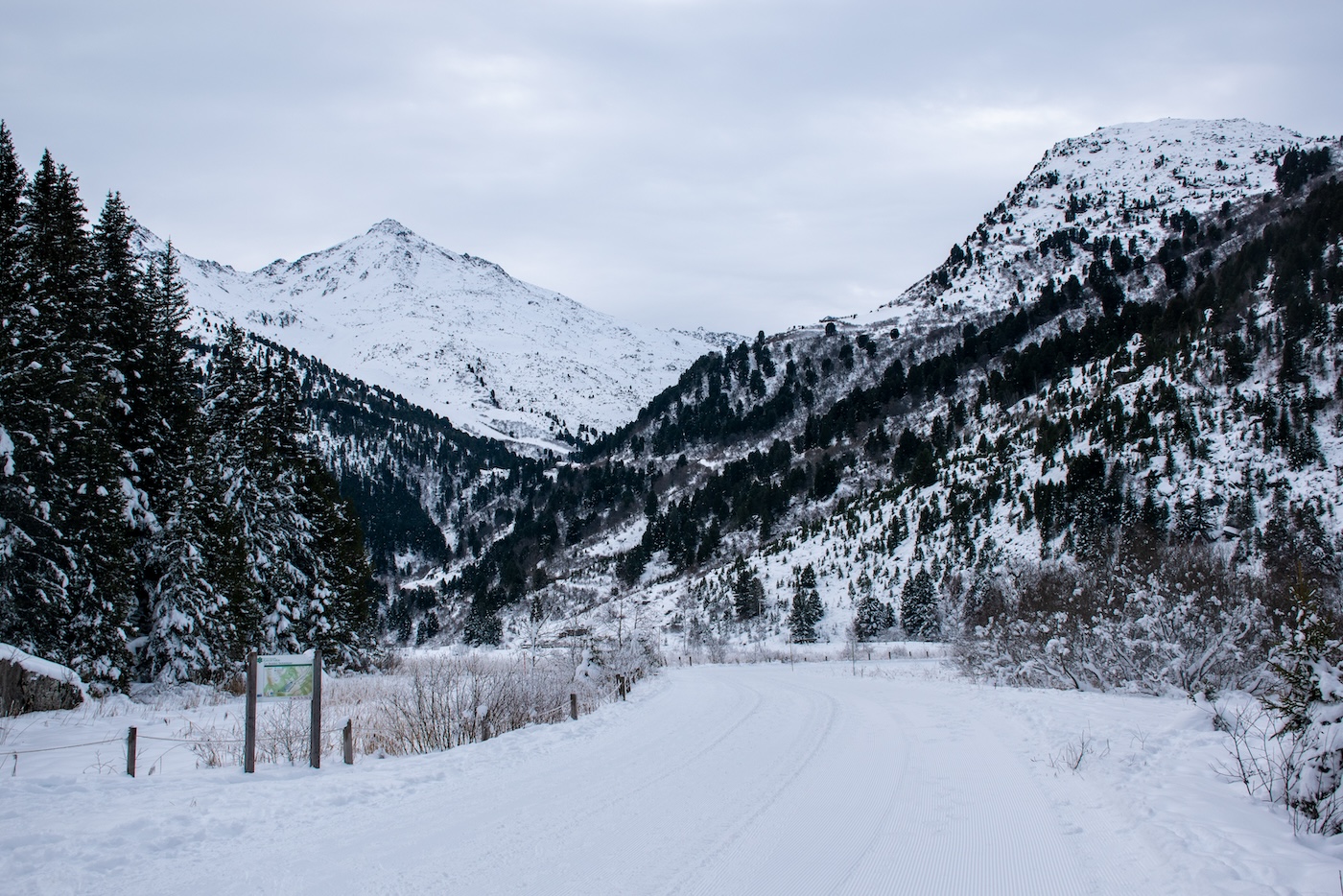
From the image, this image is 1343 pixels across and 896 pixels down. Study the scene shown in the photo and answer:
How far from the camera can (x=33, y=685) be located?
14.3 metres

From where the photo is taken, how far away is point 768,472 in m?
123

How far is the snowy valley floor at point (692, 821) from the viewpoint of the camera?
219 inches

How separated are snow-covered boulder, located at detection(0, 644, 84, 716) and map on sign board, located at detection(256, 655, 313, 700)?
7.08 meters

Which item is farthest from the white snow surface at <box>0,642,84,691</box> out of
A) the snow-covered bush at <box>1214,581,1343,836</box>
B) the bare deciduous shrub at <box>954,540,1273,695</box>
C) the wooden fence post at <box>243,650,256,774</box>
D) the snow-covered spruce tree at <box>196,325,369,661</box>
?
the bare deciduous shrub at <box>954,540,1273,695</box>

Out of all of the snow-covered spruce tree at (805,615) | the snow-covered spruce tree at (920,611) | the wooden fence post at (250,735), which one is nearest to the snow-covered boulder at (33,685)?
the wooden fence post at (250,735)

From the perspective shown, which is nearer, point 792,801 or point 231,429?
point 792,801

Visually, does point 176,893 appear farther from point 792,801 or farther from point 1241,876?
point 1241,876

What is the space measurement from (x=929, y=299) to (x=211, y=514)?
162120 mm

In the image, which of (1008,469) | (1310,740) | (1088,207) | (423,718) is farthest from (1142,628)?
(1088,207)

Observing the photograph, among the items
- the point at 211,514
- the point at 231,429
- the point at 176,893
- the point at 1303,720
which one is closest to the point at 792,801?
the point at 1303,720

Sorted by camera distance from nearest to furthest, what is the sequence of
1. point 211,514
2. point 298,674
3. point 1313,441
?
point 298,674, point 211,514, point 1313,441

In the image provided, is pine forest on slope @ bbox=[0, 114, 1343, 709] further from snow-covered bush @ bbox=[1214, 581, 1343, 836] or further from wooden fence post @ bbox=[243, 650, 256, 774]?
wooden fence post @ bbox=[243, 650, 256, 774]

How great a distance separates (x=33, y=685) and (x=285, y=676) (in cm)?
819

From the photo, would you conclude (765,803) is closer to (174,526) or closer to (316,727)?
(316,727)
